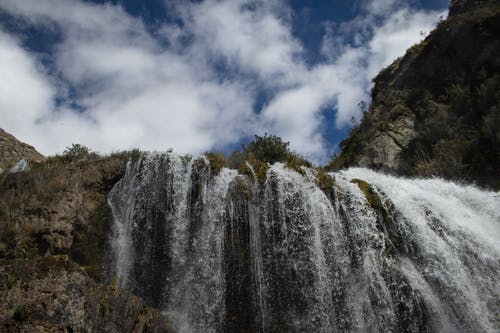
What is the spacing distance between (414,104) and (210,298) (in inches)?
740

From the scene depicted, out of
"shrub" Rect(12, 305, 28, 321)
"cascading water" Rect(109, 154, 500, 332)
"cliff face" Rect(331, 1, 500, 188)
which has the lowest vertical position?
"shrub" Rect(12, 305, 28, 321)

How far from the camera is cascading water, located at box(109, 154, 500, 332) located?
10.1m

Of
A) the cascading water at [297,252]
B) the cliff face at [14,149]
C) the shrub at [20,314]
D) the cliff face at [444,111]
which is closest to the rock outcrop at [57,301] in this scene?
the shrub at [20,314]

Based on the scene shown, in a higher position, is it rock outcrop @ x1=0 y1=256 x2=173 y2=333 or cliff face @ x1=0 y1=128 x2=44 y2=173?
cliff face @ x1=0 y1=128 x2=44 y2=173

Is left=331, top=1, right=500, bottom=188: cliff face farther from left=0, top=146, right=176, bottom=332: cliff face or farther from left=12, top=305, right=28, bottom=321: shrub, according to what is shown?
left=12, top=305, right=28, bottom=321: shrub

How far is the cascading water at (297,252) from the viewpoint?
10.1 metres

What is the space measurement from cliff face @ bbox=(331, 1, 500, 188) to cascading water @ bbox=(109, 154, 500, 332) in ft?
17.1

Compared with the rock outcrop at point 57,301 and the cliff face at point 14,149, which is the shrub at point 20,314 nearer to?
the rock outcrop at point 57,301

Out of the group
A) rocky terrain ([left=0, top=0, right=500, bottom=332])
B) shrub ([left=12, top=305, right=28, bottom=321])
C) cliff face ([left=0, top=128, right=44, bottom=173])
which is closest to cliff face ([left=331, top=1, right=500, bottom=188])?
rocky terrain ([left=0, top=0, right=500, bottom=332])

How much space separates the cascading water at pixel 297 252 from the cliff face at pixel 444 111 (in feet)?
17.1

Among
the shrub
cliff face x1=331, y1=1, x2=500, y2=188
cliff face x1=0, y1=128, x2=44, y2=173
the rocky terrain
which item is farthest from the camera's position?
cliff face x1=0, y1=128, x2=44, y2=173

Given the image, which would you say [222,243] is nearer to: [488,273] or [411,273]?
[411,273]

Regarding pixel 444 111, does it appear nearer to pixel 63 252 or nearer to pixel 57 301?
pixel 63 252

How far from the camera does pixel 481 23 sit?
72.2 ft
